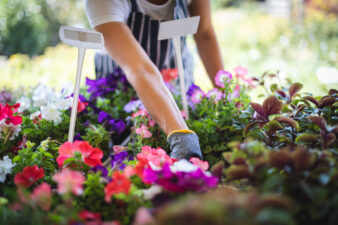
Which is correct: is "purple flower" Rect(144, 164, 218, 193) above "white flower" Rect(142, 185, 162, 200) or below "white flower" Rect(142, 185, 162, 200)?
above

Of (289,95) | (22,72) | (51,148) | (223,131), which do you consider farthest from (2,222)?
(22,72)

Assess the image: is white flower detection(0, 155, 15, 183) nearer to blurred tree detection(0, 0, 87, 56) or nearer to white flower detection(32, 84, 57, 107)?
white flower detection(32, 84, 57, 107)

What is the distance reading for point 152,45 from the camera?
5.20 ft

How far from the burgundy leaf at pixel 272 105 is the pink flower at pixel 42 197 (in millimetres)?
Result: 636

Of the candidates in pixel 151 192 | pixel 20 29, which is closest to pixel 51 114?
pixel 151 192

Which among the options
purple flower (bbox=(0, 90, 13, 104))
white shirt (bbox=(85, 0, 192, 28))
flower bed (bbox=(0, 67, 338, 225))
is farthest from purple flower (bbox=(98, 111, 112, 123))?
purple flower (bbox=(0, 90, 13, 104))

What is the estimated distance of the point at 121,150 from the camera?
98 centimetres

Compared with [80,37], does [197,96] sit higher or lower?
lower

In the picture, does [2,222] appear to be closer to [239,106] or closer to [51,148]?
[51,148]

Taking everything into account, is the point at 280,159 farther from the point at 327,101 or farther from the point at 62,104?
the point at 62,104

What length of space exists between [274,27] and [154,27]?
440cm

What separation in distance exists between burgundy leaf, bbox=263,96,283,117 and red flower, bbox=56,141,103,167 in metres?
0.50

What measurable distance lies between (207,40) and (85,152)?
0.97 metres

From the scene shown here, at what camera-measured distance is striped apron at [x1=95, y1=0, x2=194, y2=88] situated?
1433 mm
